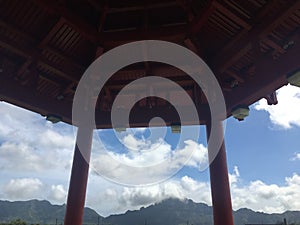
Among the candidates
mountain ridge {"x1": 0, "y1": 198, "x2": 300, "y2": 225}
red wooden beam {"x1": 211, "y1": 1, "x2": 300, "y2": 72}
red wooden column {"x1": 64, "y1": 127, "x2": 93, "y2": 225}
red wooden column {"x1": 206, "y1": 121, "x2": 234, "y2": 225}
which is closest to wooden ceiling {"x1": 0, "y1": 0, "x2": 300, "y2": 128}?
red wooden beam {"x1": 211, "y1": 1, "x2": 300, "y2": 72}

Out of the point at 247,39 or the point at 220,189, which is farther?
the point at 220,189

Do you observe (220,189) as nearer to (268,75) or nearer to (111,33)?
(268,75)

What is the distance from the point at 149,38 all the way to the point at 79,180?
11.6 feet

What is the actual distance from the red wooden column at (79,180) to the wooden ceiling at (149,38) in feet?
2.60

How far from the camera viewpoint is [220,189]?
5.30 meters

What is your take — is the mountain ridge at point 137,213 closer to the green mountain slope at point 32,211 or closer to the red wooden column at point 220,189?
the green mountain slope at point 32,211

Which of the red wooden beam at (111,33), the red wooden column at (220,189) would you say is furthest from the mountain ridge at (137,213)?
the red wooden beam at (111,33)

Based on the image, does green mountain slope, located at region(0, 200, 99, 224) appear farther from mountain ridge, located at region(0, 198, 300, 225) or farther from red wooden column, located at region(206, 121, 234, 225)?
red wooden column, located at region(206, 121, 234, 225)

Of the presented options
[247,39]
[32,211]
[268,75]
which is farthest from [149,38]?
[32,211]

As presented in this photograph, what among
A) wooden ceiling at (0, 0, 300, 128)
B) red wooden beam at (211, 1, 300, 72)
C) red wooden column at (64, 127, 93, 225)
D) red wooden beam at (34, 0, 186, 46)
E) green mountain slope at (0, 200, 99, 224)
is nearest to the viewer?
red wooden beam at (211, 1, 300, 72)

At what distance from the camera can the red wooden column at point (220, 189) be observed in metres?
5.10

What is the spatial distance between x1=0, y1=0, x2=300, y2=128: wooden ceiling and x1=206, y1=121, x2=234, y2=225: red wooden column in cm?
101

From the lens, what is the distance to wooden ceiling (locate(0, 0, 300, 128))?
404 centimetres

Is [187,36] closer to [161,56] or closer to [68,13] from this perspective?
[161,56]
